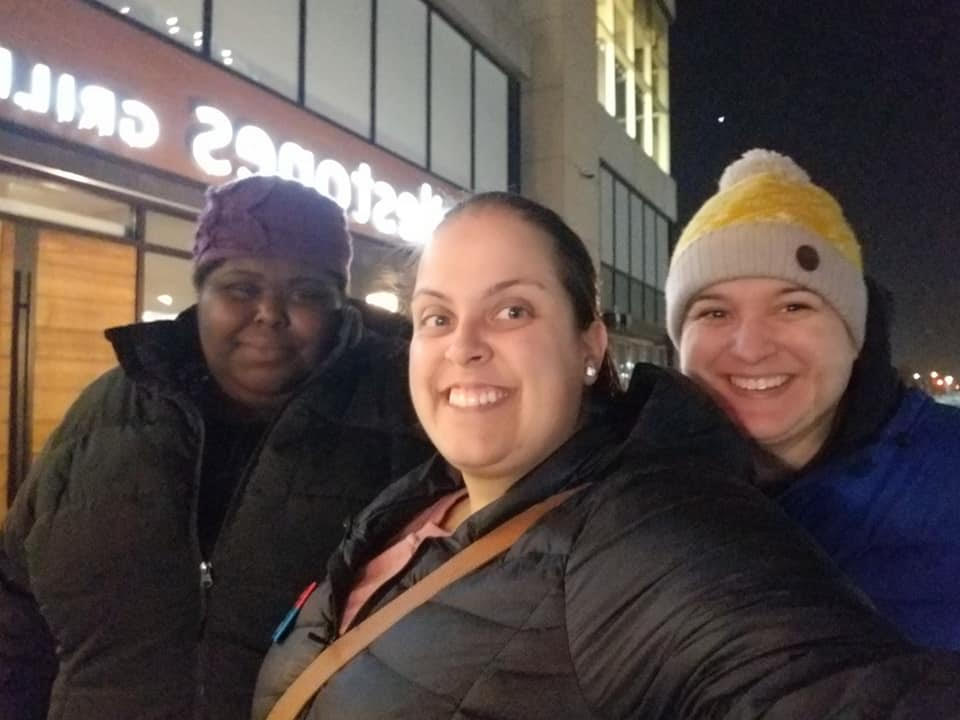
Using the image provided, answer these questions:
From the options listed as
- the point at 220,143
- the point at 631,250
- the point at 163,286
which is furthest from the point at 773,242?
the point at 631,250

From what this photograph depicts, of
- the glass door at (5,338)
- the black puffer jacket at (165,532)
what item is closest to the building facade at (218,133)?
the glass door at (5,338)

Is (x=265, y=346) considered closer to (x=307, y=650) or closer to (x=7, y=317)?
(x=307, y=650)

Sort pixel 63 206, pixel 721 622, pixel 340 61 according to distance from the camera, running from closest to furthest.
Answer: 1. pixel 721 622
2. pixel 63 206
3. pixel 340 61

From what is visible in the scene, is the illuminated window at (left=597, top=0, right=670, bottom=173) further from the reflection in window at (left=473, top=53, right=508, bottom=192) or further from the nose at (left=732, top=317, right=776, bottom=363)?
the nose at (left=732, top=317, right=776, bottom=363)

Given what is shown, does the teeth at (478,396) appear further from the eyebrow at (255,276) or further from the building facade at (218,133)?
the eyebrow at (255,276)

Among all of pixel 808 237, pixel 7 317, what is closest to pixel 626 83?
pixel 7 317

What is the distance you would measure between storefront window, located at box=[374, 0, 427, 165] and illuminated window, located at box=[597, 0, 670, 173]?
22.8ft

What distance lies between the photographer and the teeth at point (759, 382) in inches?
69.8

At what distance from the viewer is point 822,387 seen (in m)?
1.76

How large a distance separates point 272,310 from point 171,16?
5791 mm

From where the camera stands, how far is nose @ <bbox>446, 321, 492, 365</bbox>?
4.63 feet

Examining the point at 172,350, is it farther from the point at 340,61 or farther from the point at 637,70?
the point at 637,70

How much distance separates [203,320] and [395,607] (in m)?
1.09

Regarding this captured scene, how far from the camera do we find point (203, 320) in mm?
2127
